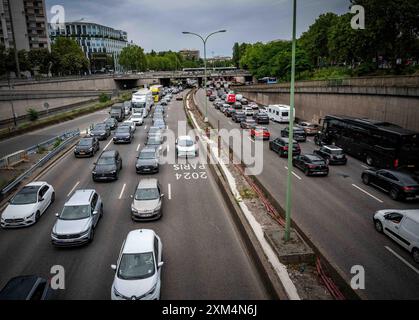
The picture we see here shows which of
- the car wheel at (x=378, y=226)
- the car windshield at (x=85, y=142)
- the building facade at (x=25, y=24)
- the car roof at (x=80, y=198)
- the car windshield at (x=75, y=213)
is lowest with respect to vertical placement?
the car wheel at (x=378, y=226)

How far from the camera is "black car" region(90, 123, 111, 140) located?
35869 mm

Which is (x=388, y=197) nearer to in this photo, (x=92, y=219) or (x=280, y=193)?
(x=280, y=193)

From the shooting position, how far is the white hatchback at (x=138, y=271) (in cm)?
1016

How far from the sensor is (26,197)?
56.5ft

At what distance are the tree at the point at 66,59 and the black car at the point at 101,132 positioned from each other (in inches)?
2771

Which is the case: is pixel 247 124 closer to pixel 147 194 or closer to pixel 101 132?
pixel 101 132

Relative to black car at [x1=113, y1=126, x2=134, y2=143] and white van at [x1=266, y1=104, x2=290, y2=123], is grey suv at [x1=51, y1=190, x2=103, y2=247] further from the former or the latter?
white van at [x1=266, y1=104, x2=290, y2=123]

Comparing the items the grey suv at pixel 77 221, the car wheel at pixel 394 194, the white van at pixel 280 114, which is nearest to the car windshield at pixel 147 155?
the grey suv at pixel 77 221

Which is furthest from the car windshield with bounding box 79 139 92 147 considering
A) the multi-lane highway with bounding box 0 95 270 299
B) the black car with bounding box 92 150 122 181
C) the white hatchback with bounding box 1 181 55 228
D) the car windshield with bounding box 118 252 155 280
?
the car windshield with bounding box 118 252 155 280

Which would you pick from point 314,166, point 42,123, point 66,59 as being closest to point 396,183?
point 314,166

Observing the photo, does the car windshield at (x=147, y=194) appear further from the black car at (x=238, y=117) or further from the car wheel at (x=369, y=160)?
the black car at (x=238, y=117)

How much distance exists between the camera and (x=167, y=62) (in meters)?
195
